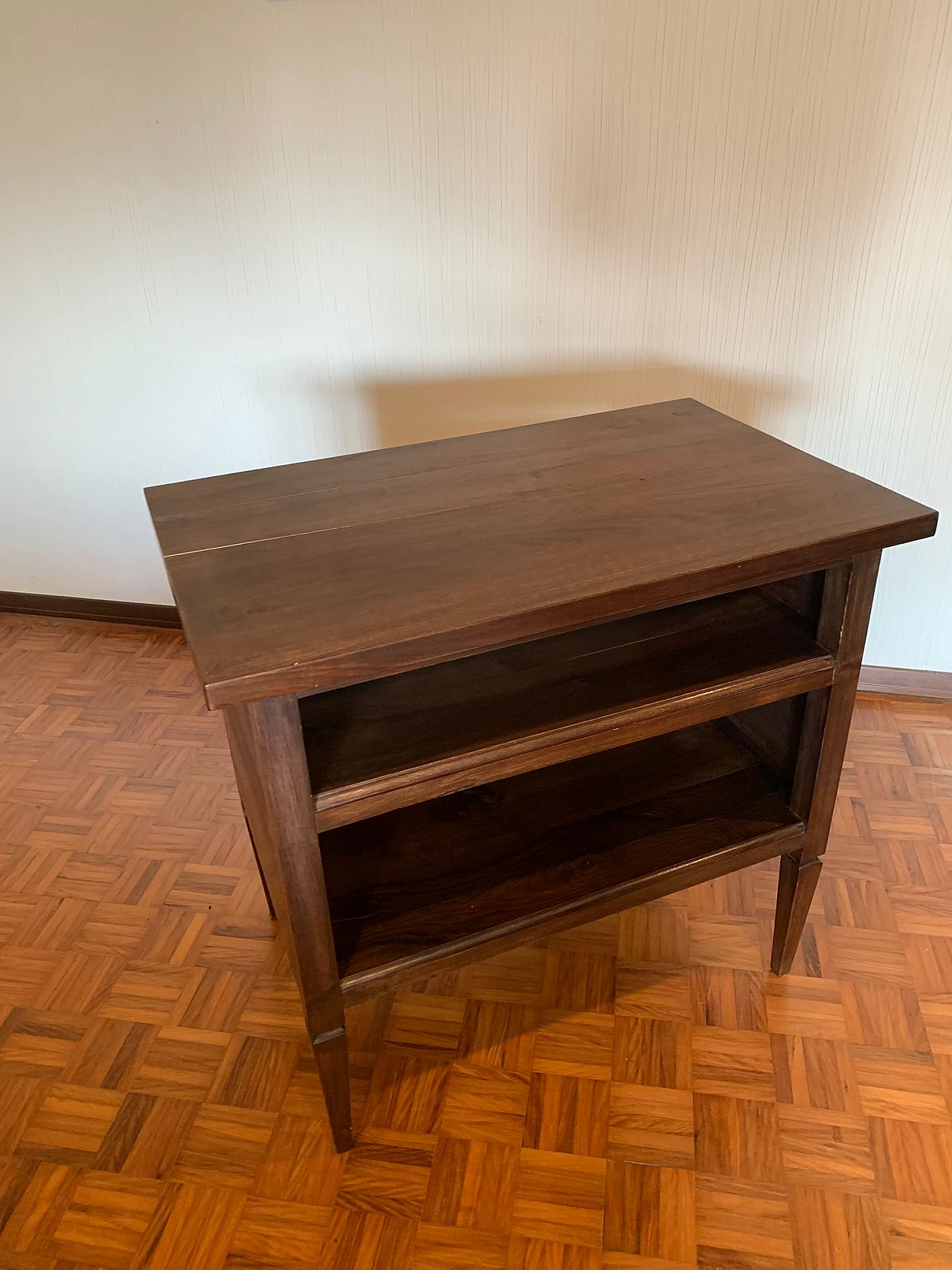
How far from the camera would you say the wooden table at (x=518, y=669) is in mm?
910

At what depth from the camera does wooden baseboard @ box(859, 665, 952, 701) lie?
2018mm

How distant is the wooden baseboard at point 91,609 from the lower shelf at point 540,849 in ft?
4.32

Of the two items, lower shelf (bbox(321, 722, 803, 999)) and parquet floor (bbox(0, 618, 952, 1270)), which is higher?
lower shelf (bbox(321, 722, 803, 999))

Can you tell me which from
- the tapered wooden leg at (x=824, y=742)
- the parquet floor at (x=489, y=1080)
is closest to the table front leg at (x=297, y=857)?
the parquet floor at (x=489, y=1080)

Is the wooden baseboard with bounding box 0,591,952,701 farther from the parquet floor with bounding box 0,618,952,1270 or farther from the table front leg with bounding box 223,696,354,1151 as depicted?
the table front leg with bounding box 223,696,354,1151

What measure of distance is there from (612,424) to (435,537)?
0.43m

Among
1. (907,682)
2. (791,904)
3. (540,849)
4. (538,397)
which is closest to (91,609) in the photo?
(538,397)

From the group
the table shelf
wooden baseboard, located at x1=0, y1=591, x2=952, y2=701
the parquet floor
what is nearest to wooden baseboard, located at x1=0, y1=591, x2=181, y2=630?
wooden baseboard, located at x1=0, y1=591, x2=952, y2=701

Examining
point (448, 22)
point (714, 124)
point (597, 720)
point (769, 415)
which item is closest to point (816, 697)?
point (597, 720)

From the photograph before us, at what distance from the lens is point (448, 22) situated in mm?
1618

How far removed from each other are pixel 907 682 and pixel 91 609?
1.99 meters

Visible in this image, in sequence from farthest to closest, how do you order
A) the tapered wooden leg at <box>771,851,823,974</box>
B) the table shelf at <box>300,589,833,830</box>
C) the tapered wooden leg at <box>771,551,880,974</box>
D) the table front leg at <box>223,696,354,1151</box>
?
the tapered wooden leg at <box>771,851,823,974</box>, the tapered wooden leg at <box>771,551,880,974</box>, the table shelf at <box>300,589,833,830</box>, the table front leg at <box>223,696,354,1151</box>

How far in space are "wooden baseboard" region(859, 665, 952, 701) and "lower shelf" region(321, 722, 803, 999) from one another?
85 cm

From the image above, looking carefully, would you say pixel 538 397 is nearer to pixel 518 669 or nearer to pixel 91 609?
pixel 518 669
